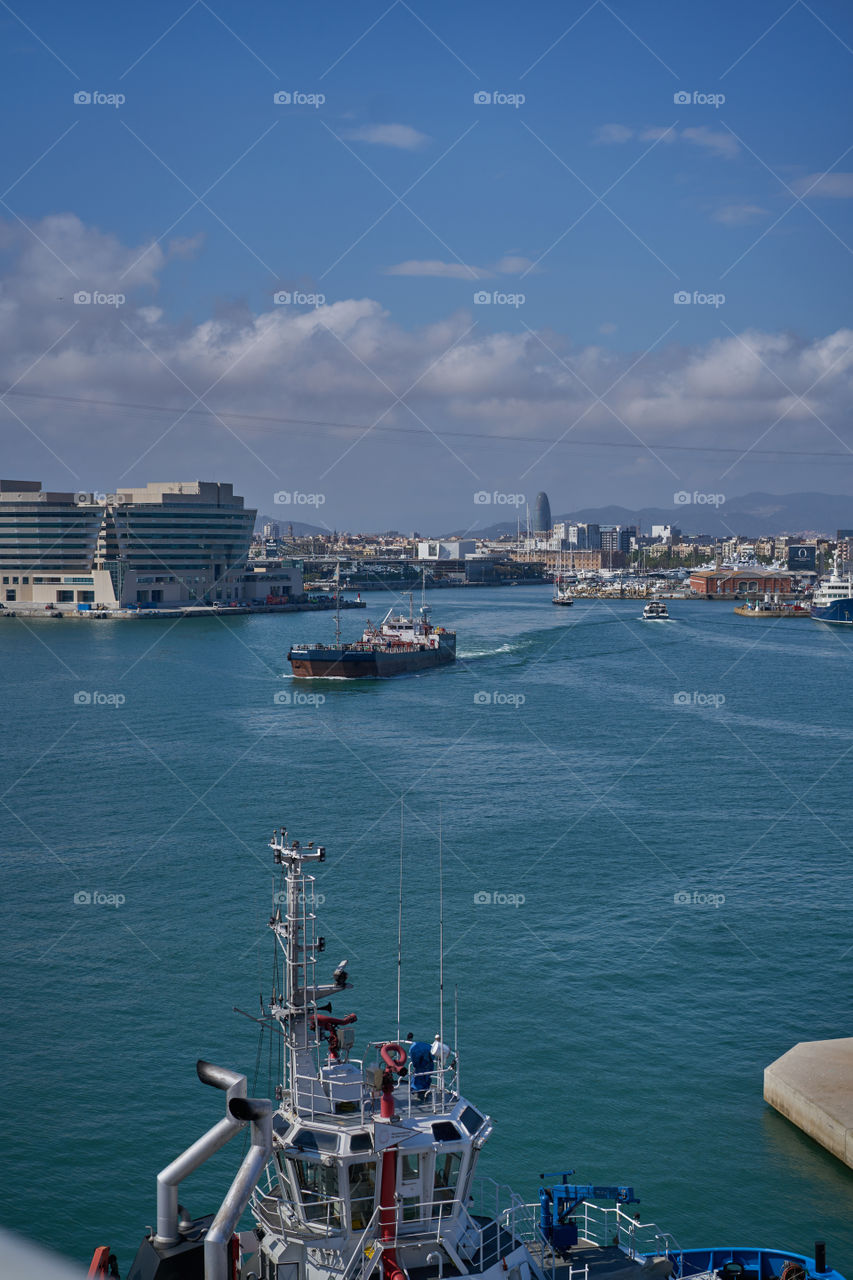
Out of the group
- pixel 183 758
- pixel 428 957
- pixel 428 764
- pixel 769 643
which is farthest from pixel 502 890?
pixel 769 643

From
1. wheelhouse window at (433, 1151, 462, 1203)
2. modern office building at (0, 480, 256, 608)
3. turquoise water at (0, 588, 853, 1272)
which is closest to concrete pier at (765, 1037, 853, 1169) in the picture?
turquoise water at (0, 588, 853, 1272)

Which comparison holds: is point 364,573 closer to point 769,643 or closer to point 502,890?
point 769,643

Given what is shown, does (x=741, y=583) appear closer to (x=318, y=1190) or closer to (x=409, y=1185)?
(x=409, y=1185)

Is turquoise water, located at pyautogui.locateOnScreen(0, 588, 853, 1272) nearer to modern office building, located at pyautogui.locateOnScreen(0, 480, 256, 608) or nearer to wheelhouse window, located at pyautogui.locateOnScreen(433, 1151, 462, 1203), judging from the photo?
wheelhouse window, located at pyautogui.locateOnScreen(433, 1151, 462, 1203)

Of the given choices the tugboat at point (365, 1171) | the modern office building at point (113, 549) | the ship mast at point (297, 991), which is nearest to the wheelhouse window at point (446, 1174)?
the tugboat at point (365, 1171)

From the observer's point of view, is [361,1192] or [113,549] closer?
[361,1192]

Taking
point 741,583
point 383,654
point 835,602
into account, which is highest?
point 741,583

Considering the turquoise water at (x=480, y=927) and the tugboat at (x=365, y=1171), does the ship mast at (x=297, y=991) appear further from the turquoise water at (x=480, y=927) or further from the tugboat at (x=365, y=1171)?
the turquoise water at (x=480, y=927)

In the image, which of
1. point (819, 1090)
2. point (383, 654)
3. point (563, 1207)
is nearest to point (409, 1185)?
point (563, 1207)
